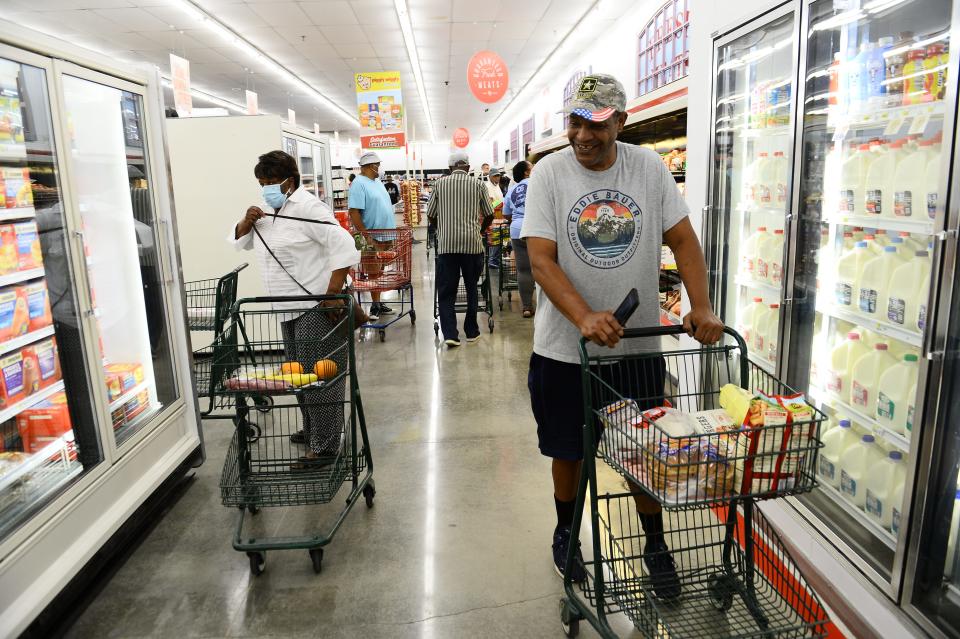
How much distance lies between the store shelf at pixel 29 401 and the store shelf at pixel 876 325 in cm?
336

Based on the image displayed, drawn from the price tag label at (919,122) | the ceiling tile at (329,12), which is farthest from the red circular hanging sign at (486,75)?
the price tag label at (919,122)

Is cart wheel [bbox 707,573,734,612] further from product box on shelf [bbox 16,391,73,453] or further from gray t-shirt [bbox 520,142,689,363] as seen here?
product box on shelf [bbox 16,391,73,453]

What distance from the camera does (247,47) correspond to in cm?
1236

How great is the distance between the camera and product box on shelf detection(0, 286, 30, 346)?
2.66 m

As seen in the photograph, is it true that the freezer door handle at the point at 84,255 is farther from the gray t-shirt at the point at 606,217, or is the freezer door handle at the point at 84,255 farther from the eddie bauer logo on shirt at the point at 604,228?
the eddie bauer logo on shirt at the point at 604,228

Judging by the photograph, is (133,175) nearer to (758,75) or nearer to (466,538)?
(466,538)

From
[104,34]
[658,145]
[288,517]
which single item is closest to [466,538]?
[288,517]

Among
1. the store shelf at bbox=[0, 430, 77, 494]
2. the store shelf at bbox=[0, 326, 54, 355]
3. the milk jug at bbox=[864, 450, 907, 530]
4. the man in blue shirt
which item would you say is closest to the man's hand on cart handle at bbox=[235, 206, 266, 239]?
the store shelf at bbox=[0, 326, 54, 355]

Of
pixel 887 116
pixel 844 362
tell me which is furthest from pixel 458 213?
pixel 887 116

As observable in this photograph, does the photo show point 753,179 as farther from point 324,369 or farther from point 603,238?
point 324,369

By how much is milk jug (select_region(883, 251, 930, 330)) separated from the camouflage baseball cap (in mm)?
1328

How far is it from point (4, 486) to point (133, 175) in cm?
175

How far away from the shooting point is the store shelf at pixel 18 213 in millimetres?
2580

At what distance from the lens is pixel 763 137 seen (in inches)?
142
